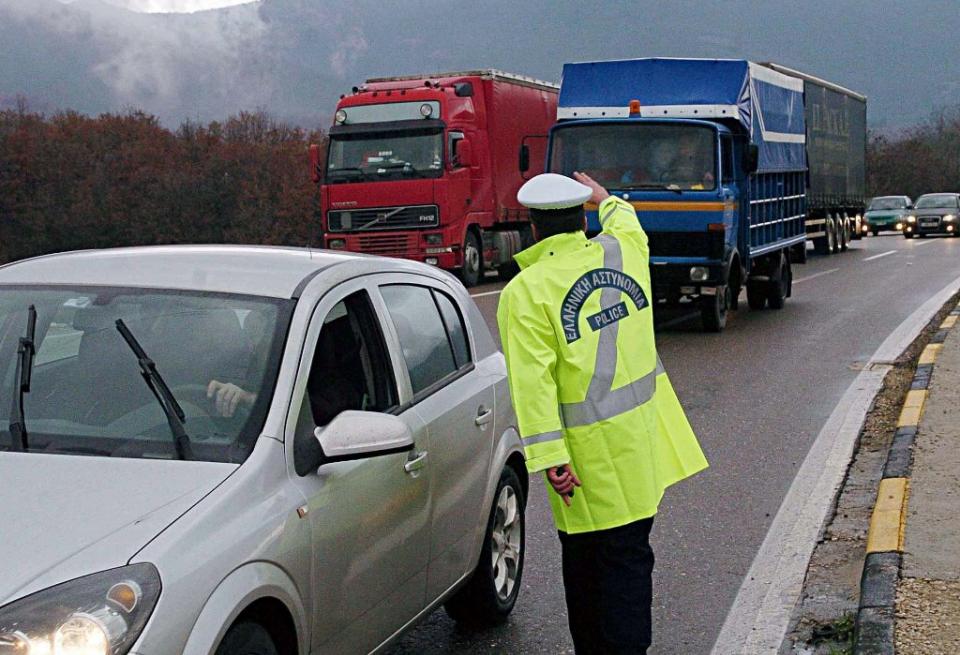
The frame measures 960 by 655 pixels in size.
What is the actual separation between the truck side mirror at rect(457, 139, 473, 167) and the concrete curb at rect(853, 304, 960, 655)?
50.1ft

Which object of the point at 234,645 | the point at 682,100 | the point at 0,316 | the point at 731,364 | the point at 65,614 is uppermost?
the point at 682,100

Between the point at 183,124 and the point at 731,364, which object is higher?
the point at 183,124

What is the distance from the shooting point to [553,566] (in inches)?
252

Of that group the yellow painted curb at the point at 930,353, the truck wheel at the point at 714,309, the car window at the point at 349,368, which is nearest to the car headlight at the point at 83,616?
the car window at the point at 349,368

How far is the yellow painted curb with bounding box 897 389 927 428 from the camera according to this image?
9359 mm

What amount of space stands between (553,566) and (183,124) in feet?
178

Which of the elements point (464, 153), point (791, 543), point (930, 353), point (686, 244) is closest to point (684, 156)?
point (686, 244)

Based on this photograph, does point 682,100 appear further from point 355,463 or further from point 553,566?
point 355,463

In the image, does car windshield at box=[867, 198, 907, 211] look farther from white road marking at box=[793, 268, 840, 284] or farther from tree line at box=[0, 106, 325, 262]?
white road marking at box=[793, 268, 840, 284]

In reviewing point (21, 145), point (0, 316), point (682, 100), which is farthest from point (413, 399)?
point (21, 145)

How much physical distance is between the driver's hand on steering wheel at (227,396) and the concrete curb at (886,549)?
2458 millimetres

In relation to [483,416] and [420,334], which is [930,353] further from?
[420,334]

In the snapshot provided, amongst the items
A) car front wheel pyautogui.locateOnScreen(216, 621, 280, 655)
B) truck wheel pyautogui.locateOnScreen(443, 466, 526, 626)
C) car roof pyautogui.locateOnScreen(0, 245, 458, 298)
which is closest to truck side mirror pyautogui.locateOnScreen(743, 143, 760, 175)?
truck wheel pyautogui.locateOnScreen(443, 466, 526, 626)

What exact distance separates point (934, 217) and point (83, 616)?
155ft
